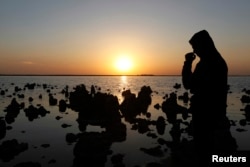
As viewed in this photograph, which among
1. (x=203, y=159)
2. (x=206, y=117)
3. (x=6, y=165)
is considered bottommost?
(x=6, y=165)

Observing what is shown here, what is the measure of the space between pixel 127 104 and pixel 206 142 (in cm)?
5006

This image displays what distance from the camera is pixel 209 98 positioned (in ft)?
20.4

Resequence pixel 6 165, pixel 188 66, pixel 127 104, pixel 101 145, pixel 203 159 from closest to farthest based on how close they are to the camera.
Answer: pixel 203 159, pixel 188 66, pixel 6 165, pixel 101 145, pixel 127 104

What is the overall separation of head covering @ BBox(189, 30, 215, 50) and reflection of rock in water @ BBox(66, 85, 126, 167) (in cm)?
1424

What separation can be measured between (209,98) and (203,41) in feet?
4.47

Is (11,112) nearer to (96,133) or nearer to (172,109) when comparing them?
(172,109)

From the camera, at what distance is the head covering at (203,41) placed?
649 cm

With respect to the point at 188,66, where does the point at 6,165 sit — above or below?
below

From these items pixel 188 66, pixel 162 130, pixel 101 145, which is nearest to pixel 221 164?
pixel 188 66

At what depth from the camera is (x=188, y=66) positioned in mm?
6961

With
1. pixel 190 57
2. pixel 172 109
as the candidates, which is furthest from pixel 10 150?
pixel 172 109

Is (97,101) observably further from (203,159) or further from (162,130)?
(203,159)

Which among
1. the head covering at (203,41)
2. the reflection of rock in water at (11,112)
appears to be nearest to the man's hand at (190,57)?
the head covering at (203,41)

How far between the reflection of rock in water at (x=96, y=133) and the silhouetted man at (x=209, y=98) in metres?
13.7
